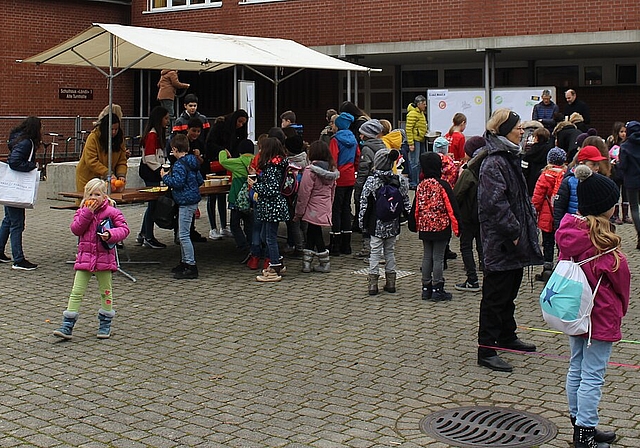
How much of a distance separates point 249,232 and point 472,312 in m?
4.11

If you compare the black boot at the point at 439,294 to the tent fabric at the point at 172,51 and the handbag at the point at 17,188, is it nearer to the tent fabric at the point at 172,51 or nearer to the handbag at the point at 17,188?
the tent fabric at the point at 172,51

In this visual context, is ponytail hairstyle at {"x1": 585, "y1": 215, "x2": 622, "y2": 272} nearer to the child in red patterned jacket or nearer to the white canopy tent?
the child in red patterned jacket

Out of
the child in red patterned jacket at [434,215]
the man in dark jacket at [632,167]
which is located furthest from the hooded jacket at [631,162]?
the child in red patterned jacket at [434,215]

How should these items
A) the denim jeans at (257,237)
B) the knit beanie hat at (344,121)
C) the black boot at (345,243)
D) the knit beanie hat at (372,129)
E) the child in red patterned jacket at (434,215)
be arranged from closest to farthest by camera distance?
the child in red patterned jacket at (434,215) < the denim jeans at (257,237) < the knit beanie hat at (372,129) < the knit beanie hat at (344,121) < the black boot at (345,243)

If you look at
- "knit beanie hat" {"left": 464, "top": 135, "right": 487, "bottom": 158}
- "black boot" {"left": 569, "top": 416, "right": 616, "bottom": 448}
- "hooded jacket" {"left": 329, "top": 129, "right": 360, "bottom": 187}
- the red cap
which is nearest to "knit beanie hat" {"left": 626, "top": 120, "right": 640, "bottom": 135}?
"knit beanie hat" {"left": 464, "top": 135, "right": 487, "bottom": 158}

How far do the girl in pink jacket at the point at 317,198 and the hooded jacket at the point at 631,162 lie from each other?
4274mm

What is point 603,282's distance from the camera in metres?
5.48

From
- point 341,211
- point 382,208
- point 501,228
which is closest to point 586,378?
point 501,228

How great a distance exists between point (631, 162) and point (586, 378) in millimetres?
8002

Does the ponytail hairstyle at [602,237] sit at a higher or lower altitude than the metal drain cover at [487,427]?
higher

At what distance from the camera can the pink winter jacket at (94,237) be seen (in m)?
7.90

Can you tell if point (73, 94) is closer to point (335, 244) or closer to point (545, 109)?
point (545, 109)

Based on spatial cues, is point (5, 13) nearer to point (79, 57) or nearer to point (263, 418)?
point (79, 57)

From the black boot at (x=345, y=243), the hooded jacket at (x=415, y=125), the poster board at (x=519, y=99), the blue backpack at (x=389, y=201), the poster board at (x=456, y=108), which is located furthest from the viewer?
the poster board at (x=456, y=108)
